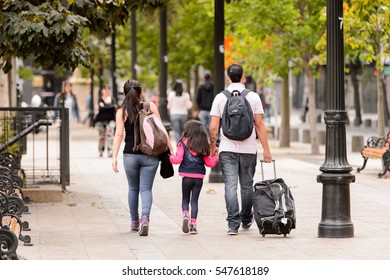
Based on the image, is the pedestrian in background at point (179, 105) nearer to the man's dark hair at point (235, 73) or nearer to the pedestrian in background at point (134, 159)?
the pedestrian in background at point (134, 159)

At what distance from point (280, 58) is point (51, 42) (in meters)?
15.3

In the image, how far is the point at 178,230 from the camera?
13641 mm

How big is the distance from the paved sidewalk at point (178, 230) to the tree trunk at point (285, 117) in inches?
457

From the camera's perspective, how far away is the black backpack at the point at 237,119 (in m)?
12.9

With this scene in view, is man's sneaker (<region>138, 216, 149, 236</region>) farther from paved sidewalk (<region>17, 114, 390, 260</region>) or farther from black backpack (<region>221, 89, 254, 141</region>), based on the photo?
black backpack (<region>221, 89, 254, 141</region>)

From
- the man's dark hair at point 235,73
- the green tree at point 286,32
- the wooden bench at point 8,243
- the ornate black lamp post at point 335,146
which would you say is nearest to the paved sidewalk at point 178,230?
the ornate black lamp post at point 335,146

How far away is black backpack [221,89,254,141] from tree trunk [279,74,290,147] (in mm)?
20020

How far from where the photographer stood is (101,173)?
923 inches

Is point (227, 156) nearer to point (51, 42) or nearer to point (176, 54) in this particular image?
point (51, 42)

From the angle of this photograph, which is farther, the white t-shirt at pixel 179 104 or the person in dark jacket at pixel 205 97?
the white t-shirt at pixel 179 104

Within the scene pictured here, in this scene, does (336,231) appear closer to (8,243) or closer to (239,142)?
(239,142)

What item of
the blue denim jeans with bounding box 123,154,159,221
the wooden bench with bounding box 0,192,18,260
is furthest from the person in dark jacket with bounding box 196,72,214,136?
the wooden bench with bounding box 0,192,18,260

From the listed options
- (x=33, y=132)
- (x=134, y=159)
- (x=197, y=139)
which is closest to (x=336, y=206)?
(x=197, y=139)

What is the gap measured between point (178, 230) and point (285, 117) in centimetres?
2009
